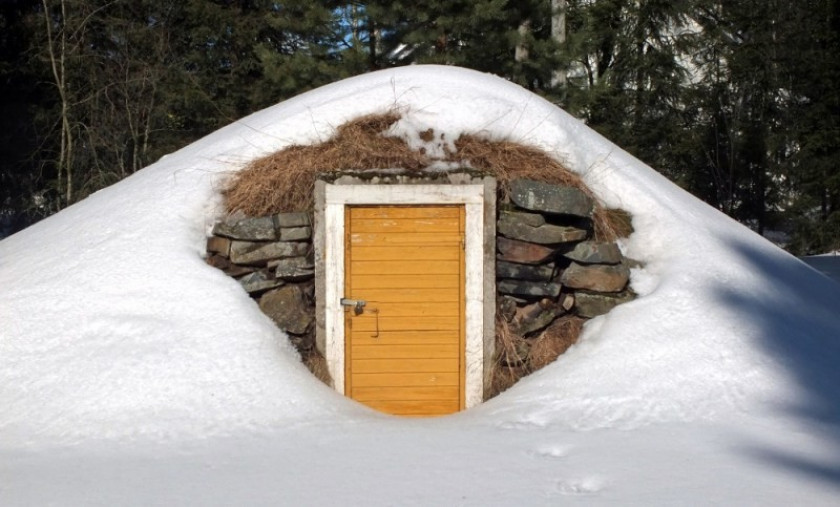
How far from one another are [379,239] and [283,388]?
1408 mm

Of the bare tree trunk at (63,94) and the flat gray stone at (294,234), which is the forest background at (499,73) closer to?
the bare tree trunk at (63,94)

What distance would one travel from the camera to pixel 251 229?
6844mm

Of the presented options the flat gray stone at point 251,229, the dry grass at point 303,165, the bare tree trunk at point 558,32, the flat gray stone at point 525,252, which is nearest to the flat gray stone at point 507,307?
the flat gray stone at point 525,252

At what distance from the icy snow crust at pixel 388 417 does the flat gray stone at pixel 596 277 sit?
165mm

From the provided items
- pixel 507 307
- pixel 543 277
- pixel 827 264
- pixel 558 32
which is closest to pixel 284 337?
pixel 507 307

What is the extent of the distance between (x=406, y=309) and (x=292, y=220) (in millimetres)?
1117

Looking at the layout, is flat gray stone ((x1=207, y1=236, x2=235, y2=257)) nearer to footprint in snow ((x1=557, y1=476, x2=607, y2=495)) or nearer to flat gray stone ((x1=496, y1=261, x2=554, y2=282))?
flat gray stone ((x1=496, y1=261, x2=554, y2=282))

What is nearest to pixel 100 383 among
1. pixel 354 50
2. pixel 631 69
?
pixel 354 50

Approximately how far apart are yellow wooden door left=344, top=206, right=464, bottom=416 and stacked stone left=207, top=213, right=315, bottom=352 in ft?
1.13

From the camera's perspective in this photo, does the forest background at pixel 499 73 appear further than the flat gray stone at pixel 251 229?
Yes

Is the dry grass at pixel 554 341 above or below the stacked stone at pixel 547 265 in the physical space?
below

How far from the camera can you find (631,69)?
2123 centimetres

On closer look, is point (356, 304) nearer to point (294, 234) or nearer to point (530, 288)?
point (294, 234)

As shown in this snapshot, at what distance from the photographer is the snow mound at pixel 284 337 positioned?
579cm
